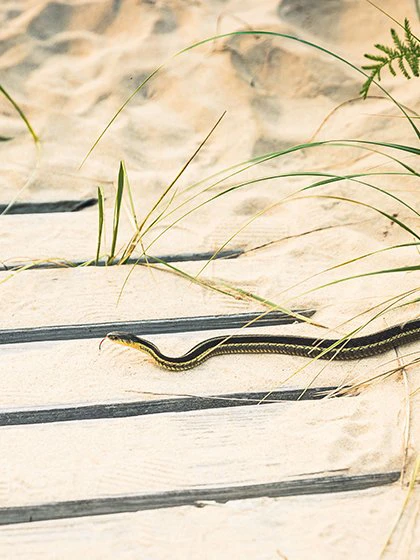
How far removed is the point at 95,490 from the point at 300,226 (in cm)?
182

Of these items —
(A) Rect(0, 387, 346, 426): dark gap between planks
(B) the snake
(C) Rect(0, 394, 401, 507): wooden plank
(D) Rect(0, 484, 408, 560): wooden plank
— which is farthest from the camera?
(B) the snake

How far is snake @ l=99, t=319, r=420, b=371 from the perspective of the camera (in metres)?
2.94

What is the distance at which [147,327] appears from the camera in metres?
3.19

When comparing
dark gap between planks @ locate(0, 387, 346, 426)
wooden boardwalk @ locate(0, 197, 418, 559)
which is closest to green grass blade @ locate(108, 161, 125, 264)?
wooden boardwalk @ locate(0, 197, 418, 559)

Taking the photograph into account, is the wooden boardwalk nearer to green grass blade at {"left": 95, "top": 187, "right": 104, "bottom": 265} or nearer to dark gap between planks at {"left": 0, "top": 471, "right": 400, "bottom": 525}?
dark gap between planks at {"left": 0, "top": 471, "right": 400, "bottom": 525}

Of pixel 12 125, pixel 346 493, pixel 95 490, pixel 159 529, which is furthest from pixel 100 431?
pixel 12 125

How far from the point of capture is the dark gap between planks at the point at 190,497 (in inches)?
87.5

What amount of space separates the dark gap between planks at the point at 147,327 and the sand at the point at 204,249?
5cm

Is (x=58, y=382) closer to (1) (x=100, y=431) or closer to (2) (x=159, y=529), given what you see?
(1) (x=100, y=431)

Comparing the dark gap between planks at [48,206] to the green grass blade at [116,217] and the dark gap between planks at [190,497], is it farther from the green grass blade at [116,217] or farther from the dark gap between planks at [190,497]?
the dark gap between planks at [190,497]

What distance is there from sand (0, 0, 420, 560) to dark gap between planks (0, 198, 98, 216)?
5cm

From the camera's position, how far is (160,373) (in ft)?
9.53

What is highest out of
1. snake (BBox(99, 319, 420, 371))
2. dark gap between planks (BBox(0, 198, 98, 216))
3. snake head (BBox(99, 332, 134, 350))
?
dark gap between planks (BBox(0, 198, 98, 216))

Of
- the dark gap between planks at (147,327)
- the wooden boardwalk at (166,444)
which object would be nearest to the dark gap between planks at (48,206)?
the wooden boardwalk at (166,444)
